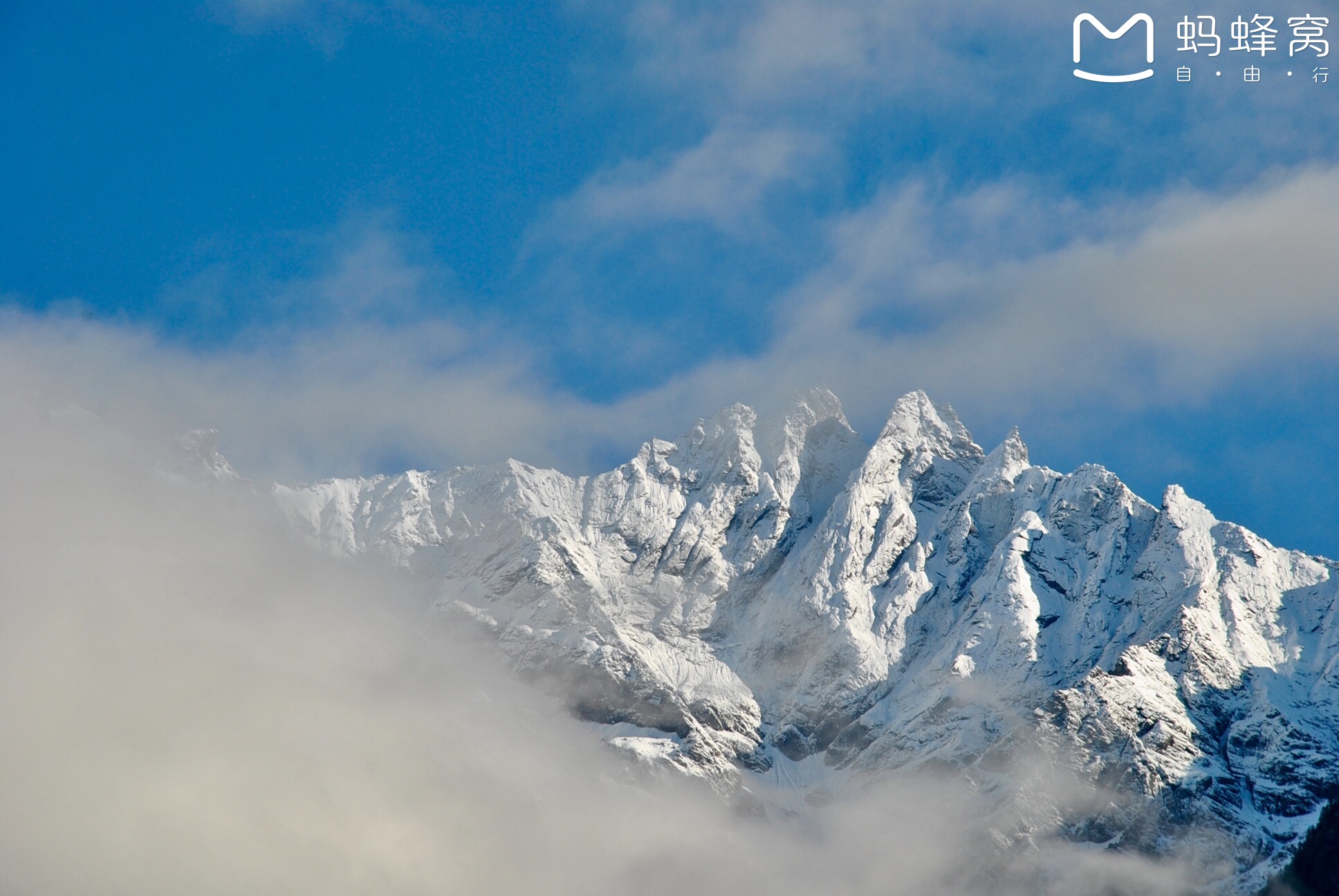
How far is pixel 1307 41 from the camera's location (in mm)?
171875

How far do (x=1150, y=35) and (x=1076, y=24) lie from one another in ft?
24.9

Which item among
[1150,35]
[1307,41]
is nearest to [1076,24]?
[1150,35]

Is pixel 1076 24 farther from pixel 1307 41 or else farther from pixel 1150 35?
pixel 1307 41

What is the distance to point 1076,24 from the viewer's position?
17350cm

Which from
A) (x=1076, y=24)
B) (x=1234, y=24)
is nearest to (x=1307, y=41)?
(x=1234, y=24)

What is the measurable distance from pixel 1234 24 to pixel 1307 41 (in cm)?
771

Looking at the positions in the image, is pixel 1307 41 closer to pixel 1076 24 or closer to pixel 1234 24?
pixel 1234 24

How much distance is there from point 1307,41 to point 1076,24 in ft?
77.9

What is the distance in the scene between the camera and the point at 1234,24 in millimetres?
172250

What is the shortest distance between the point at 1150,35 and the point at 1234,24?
8875mm

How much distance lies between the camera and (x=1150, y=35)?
172125 millimetres
